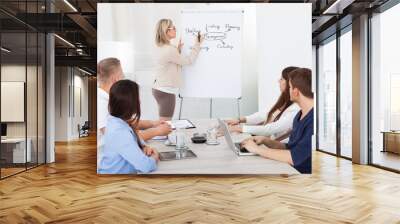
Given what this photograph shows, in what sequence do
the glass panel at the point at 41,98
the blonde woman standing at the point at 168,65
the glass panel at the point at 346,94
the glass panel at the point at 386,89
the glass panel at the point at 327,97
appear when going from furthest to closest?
the glass panel at the point at 327,97 → the glass panel at the point at 346,94 → the glass panel at the point at 41,98 → the glass panel at the point at 386,89 → the blonde woman standing at the point at 168,65

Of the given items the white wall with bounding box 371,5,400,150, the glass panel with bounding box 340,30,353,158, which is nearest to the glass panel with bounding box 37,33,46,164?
the glass panel with bounding box 340,30,353,158

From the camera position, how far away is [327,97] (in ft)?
29.8

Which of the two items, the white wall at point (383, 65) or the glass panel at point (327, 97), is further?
the glass panel at point (327, 97)

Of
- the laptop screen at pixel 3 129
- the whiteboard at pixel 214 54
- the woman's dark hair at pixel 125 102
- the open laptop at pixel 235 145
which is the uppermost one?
the whiteboard at pixel 214 54

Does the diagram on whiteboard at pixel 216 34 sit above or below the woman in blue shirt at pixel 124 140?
above

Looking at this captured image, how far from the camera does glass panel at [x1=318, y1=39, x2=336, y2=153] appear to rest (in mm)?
8656

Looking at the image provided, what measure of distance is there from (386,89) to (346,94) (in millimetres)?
1389

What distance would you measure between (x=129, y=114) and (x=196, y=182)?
1455 mm

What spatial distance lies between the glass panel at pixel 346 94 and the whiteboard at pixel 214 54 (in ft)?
10.6

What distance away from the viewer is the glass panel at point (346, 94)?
768 centimetres

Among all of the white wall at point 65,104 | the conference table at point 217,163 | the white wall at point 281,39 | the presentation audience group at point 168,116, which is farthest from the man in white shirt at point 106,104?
the white wall at point 65,104

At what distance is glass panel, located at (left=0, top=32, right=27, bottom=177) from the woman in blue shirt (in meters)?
1.56

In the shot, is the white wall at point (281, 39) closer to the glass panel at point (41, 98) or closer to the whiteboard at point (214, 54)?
the whiteboard at point (214, 54)

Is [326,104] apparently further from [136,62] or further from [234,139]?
[136,62]
